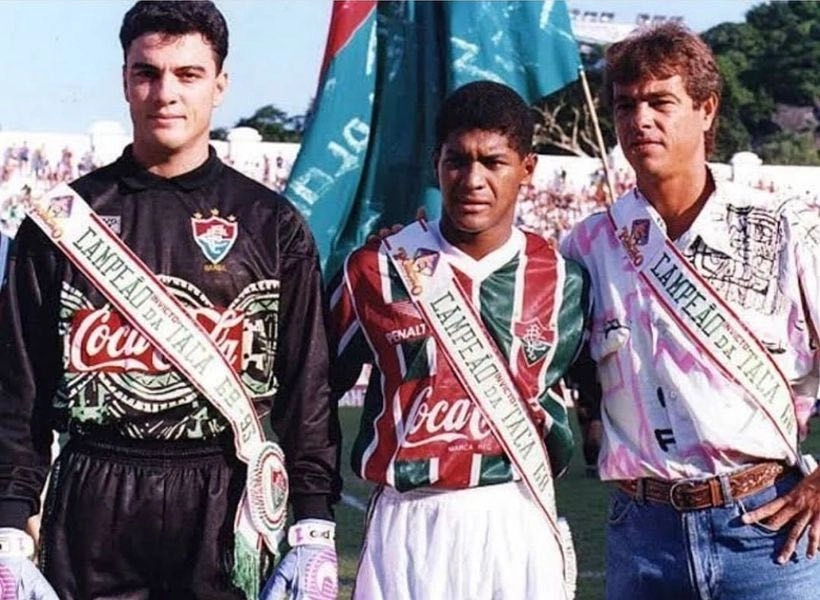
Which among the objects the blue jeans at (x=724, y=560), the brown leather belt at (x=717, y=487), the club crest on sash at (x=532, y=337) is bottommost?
the blue jeans at (x=724, y=560)

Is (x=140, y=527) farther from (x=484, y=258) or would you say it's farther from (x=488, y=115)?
(x=488, y=115)

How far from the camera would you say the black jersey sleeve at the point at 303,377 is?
3572 mm

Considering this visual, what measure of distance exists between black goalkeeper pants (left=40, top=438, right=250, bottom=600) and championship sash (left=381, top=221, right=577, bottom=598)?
2.13 feet

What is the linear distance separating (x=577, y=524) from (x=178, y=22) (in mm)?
6143

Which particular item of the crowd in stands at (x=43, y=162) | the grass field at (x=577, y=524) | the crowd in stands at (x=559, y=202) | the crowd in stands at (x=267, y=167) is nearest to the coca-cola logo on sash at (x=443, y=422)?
the grass field at (x=577, y=524)

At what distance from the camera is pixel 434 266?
3797 millimetres

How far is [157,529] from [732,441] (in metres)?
1.36

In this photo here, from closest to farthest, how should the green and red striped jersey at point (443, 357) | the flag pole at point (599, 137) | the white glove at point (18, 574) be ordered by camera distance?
the white glove at point (18, 574) < the green and red striped jersey at point (443, 357) < the flag pole at point (599, 137)

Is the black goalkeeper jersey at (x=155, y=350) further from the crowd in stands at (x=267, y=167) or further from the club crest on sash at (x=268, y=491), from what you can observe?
the crowd in stands at (x=267, y=167)

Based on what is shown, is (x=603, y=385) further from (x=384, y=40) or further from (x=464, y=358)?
(x=384, y=40)

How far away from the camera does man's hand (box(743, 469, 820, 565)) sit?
3611 mm

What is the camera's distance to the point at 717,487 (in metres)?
3.63

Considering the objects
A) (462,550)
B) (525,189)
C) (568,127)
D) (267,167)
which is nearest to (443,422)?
(462,550)

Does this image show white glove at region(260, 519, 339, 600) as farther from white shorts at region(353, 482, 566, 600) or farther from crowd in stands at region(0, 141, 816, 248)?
crowd in stands at region(0, 141, 816, 248)
